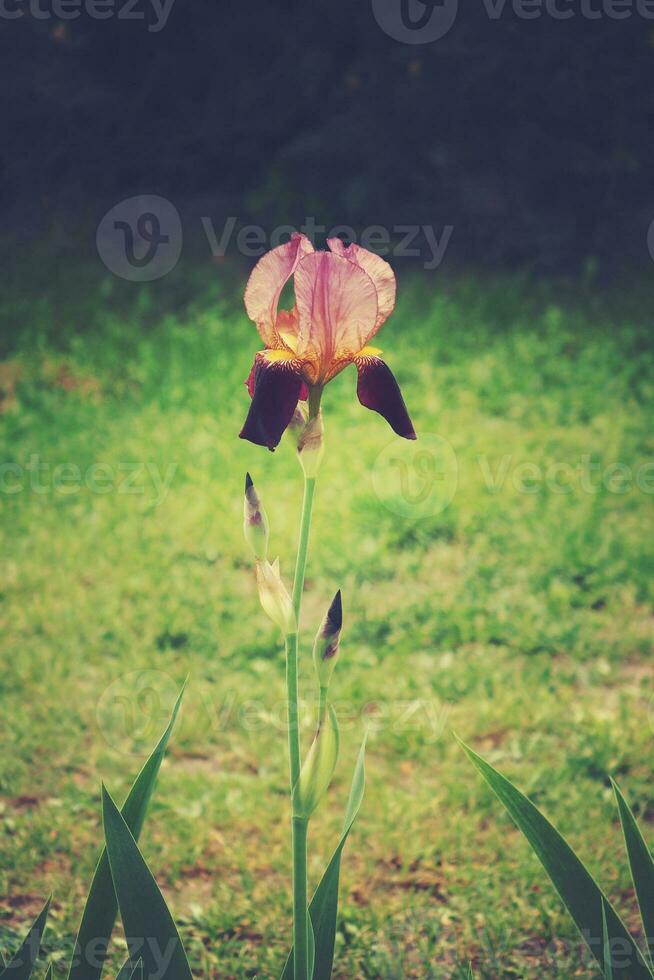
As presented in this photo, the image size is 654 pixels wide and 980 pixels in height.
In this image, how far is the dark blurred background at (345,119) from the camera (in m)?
Result: 6.00

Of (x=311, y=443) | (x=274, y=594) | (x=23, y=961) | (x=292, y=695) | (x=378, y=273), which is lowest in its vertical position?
(x=23, y=961)

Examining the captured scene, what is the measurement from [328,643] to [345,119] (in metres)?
5.75

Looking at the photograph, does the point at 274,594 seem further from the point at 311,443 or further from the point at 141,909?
the point at 141,909

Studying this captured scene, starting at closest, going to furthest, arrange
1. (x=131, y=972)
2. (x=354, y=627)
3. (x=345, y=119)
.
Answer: (x=131, y=972), (x=354, y=627), (x=345, y=119)

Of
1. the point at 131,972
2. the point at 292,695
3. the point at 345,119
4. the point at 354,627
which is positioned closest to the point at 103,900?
the point at 131,972

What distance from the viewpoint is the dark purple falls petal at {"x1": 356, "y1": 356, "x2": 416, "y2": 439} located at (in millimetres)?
1212

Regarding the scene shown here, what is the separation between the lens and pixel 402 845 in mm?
2234

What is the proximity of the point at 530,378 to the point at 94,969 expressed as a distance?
382 cm

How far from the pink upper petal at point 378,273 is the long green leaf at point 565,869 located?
655mm

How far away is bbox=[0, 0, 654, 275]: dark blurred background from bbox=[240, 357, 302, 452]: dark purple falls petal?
17.1ft

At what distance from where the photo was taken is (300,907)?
1.27 m

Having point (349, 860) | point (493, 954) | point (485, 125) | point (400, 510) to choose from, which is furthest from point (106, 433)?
point (485, 125)

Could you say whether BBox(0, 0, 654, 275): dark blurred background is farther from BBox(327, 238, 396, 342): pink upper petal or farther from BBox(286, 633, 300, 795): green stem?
BBox(286, 633, 300, 795): green stem

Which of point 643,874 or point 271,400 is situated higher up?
point 271,400
